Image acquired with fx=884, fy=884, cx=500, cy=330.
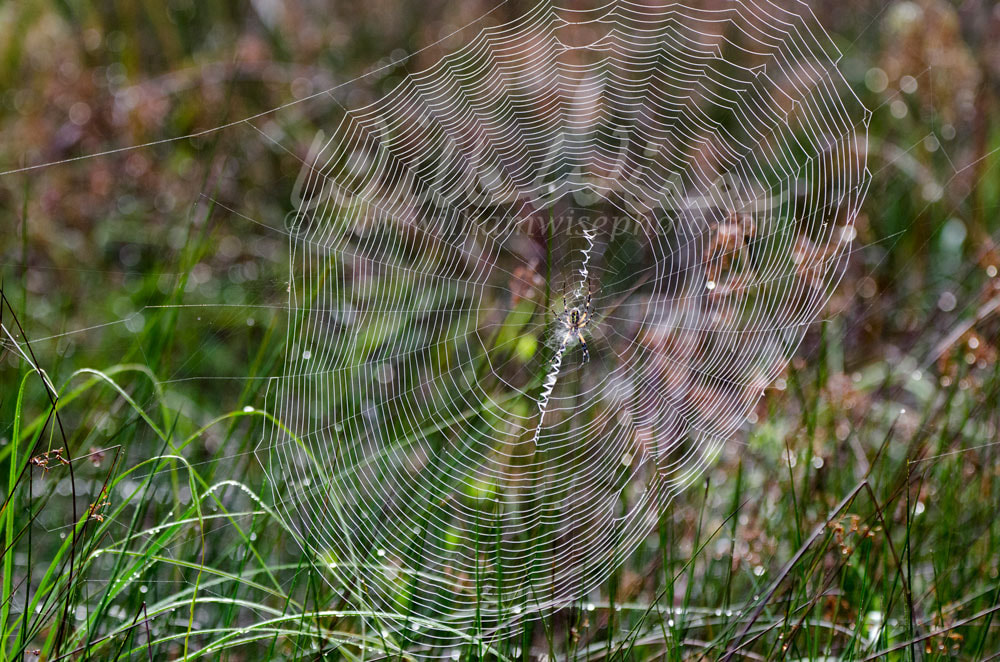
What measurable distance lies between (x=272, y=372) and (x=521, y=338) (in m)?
0.85

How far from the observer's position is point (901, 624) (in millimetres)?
2107

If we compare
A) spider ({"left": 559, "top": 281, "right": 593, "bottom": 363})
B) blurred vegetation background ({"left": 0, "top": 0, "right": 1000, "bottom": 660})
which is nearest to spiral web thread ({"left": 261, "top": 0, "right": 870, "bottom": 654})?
spider ({"left": 559, "top": 281, "right": 593, "bottom": 363})

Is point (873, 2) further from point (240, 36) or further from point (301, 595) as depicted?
point (301, 595)

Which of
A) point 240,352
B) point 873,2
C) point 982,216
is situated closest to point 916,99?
point 982,216

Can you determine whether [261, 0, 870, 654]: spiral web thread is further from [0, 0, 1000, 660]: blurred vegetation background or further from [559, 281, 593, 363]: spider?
[0, 0, 1000, 660]: blurred vegetation background

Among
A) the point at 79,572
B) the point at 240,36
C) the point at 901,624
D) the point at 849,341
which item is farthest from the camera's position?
the point at 240,36

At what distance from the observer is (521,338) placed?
9.93 feet

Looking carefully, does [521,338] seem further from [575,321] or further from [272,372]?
[272,372]

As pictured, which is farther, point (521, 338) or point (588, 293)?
point (588, 293)

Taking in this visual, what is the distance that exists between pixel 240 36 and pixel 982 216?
14.2 ft

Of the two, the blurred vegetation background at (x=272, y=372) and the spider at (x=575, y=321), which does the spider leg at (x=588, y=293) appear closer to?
the spider at (x=575, y=321)

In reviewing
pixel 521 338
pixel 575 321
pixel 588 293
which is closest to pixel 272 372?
pixel 521 338

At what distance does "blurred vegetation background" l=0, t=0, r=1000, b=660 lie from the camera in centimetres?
194

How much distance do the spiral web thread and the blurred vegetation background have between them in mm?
139
